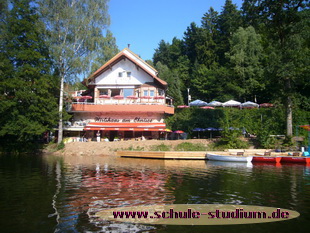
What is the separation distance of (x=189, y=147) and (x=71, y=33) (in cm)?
2181

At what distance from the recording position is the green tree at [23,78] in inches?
1254

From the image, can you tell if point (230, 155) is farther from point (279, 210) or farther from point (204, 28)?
point (204, 28)

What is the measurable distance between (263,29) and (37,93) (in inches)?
1108

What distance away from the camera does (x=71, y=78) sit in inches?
1433

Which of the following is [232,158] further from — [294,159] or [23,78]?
[23,78]

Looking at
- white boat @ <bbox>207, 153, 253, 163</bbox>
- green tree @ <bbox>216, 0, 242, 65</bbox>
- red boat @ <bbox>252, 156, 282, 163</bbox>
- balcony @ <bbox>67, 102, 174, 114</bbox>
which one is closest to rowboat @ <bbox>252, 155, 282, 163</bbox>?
red boat @ <bbox>252, 156, 282, 163</bbox>

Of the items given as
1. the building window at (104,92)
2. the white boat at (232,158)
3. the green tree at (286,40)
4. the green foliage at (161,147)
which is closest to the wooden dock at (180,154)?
the white boat at (232,158)

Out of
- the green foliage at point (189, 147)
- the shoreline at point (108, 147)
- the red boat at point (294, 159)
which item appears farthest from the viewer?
the shoreline at point (108, 147)

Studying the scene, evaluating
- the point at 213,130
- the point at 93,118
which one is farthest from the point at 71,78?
the point at 213,130

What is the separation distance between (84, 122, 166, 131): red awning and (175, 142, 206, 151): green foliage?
5.90 meters

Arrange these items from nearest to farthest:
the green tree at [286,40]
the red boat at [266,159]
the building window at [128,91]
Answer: the red boat at [266,159]
the green tree at [286,40]
the building window at [128,91]

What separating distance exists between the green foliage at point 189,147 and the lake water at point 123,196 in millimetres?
13110

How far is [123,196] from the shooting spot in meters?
11.6

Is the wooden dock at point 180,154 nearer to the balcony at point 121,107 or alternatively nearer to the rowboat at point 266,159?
the rowboat at point 266,159
